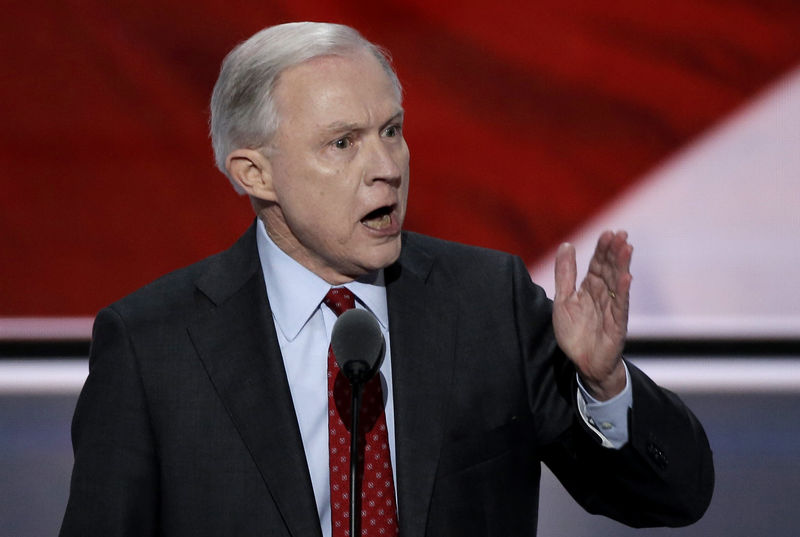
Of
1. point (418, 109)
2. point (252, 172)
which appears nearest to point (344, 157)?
point (252, 172)

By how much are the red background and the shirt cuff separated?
121 centimetres

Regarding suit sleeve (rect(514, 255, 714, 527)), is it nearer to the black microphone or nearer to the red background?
the black microphone

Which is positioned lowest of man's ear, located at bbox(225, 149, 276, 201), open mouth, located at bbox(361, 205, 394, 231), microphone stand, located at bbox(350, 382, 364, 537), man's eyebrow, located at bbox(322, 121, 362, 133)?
microphone stand, located at bbox(350, 382, 364, 537)

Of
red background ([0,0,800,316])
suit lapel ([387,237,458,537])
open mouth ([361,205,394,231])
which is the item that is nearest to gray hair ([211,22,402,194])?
open mouth ([361,205,394,231])

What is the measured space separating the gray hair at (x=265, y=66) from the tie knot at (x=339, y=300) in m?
0.23

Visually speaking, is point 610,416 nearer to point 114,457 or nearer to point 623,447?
point 623,447

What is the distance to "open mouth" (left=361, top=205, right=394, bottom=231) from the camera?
1.42m

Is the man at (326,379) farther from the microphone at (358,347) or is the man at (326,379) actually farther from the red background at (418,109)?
the red background at (418,109)

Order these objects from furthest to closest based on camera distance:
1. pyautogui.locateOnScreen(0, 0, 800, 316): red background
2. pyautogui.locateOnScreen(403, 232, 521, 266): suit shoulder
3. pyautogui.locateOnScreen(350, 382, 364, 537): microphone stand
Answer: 1. pyautogui.locateOnScreen(0, 0, 800, 316): red background
2. pyautogui.locateOnScreen(403, 232, 521, 266): suit shoulder
3. pyautogui.locateOnScreen(350, 382, 364, 537): microphone stand

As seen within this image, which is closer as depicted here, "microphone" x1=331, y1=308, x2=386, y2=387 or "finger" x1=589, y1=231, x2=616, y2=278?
"microphone" x1=331, y1=308, x2=386, y2=387

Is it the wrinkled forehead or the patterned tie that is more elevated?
the wrinkled forehead

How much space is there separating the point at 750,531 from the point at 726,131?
0.94 meters

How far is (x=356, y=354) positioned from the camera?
1166 mm

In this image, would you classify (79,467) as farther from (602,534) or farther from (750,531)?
(750,531)
